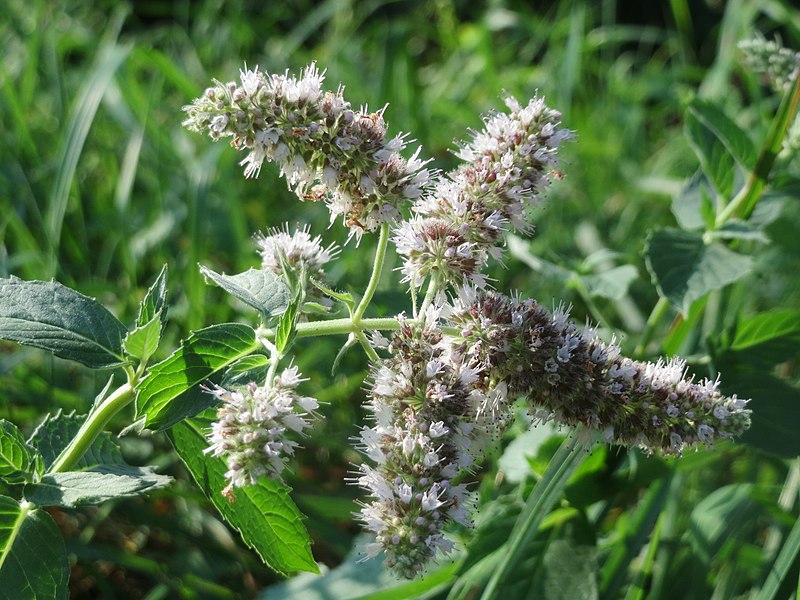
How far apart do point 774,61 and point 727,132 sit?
16 cm

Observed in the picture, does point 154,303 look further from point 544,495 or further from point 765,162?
point 765,162

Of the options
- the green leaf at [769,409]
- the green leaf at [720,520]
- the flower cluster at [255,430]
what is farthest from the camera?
the green leaf at [720,520]

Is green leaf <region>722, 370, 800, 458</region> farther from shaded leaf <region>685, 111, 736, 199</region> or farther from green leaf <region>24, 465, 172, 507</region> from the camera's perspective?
green leaf <region>24, 465, 172, 507</region>

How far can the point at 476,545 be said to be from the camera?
1.72m

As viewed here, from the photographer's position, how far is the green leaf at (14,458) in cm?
133

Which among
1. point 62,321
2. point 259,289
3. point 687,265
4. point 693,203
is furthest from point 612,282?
point 62,321

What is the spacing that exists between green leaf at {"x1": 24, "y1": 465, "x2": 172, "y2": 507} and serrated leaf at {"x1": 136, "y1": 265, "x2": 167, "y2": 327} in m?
0.23

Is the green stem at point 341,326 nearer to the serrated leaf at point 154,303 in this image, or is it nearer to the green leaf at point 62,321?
the serrated leaf at point 154,303

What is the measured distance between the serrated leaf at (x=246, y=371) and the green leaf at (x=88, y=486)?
17 centimetres

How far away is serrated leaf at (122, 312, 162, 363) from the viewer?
125cm

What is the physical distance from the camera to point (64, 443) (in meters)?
1.47

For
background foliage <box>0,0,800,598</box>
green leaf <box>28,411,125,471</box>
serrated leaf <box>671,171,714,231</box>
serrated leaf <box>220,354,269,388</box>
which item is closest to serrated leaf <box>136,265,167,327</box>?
serrated leaf <box>220,354,269,388</box>

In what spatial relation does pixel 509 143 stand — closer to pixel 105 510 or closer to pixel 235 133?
pixel 235 133

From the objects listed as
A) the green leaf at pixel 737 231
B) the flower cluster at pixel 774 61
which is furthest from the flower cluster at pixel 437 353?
the flower cluster at pixel 774 61
